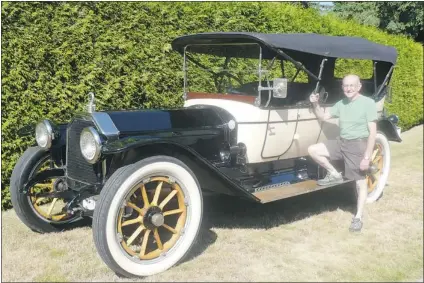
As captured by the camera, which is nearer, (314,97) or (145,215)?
(145,215)

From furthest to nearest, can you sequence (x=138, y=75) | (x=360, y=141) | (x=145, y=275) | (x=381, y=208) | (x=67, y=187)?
(x=138, y=75) < (x=381, y=208) < (x=360, y=141) < (x=67, y=187) < (x=145, y=275)

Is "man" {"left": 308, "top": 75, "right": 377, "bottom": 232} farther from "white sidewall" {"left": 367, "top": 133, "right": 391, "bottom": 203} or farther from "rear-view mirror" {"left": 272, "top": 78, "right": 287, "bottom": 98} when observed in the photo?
"white sidewall" {"left": 367, "top": 133, "right": 391, "bottom": 203}

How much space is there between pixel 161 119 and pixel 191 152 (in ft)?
1.45

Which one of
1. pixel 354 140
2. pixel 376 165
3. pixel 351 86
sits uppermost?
pixel 351 86

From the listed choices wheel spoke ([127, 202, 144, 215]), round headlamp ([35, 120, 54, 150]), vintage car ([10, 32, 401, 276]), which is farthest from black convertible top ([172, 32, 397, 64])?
wheel spoke ([127, 202, 144, 215])

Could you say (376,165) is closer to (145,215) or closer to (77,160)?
(145,215)

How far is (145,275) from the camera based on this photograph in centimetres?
299

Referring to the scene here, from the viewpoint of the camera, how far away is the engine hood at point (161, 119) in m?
3.29

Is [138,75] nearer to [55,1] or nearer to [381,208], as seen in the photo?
[55,1]

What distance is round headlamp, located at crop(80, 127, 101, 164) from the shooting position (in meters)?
3.08

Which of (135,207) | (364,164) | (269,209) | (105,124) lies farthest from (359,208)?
(105,124)

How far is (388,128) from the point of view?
5164 millimetres

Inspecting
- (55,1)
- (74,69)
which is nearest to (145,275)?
(74,69)

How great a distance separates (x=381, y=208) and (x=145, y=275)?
2906mm
